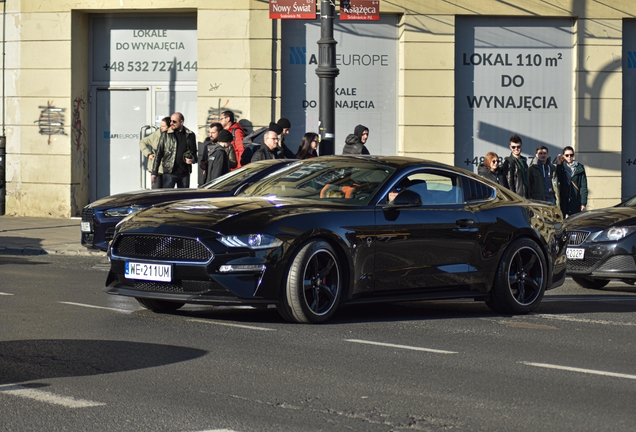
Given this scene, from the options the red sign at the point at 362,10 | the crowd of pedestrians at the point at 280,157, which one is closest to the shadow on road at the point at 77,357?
the crowd of pedestrians at the point at 280,157

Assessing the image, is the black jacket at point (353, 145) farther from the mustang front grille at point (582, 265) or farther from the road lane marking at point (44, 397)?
the road lane marking at point (44, 397)

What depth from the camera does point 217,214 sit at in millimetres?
9102

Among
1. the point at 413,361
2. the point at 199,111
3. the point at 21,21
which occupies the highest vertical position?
the point at 21,21

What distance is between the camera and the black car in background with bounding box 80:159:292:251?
12.8 metres

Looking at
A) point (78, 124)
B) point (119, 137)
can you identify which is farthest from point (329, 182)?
point (119, 137)

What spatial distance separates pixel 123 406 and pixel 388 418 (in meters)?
1.31

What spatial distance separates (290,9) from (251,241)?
38.2ft

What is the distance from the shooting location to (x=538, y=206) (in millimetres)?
10977

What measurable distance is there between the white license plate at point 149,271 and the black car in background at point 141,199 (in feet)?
10.7

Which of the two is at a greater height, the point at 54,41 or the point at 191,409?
the point at 54,41

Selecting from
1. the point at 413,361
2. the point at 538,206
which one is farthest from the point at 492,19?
the point at 413,361

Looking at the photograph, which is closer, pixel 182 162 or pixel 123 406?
pixel 123 406

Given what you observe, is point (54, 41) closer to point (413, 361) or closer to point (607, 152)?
point (607, 152)

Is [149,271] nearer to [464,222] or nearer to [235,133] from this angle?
[464,222]
